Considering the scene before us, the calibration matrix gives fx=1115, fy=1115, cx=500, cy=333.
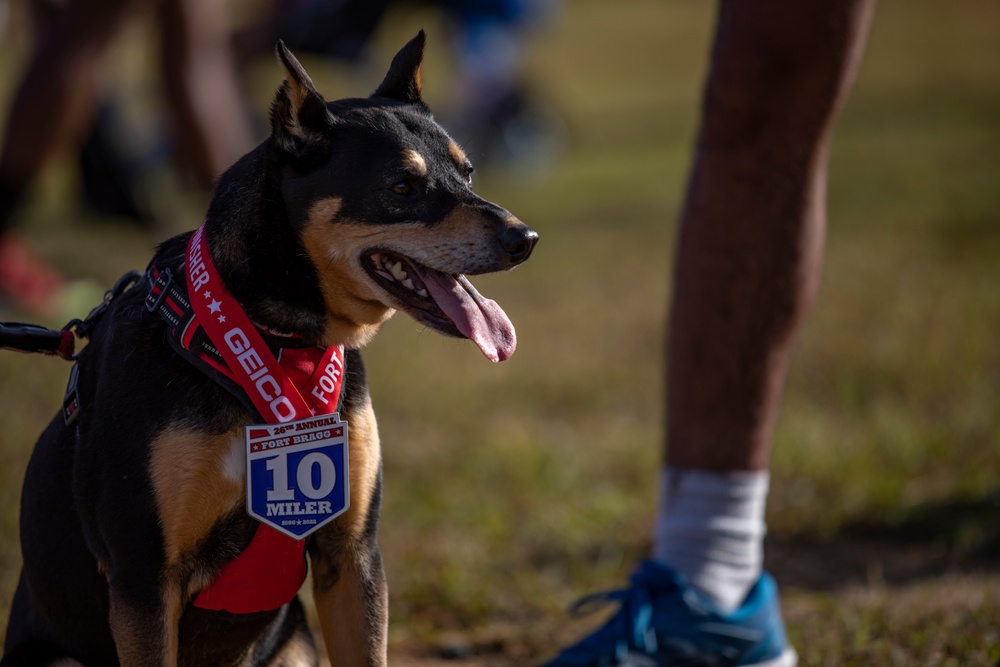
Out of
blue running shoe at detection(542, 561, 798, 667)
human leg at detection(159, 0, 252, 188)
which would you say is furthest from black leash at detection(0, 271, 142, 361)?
human leg at detection(159, 0, 252, 188)

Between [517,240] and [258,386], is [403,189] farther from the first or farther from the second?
[258,386]

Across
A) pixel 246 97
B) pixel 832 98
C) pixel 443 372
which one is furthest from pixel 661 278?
pixel 246 97

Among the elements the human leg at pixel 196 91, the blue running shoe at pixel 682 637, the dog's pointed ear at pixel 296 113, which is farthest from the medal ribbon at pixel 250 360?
the human leg at pixel 196 91

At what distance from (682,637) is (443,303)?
1.12m

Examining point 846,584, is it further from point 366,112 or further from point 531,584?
point 366,112

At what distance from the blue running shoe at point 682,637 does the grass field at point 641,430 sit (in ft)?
0.62

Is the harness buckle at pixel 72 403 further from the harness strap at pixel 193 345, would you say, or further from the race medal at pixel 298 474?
the race medal at pixel 298 474

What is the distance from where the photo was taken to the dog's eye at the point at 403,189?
7.01ft

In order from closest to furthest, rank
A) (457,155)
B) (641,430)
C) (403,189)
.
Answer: (403,189) < (457,155) < (641,430)

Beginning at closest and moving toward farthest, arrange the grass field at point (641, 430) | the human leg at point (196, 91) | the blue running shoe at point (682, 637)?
the blue running shoe at point (682, 637) < the grass field at point (641, 430) < the human leg at point (196, 91)

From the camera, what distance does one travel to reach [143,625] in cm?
193

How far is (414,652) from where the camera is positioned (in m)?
2.93

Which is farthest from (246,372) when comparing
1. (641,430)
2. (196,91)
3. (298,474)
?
(196,91)

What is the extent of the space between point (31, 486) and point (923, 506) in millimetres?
2797
